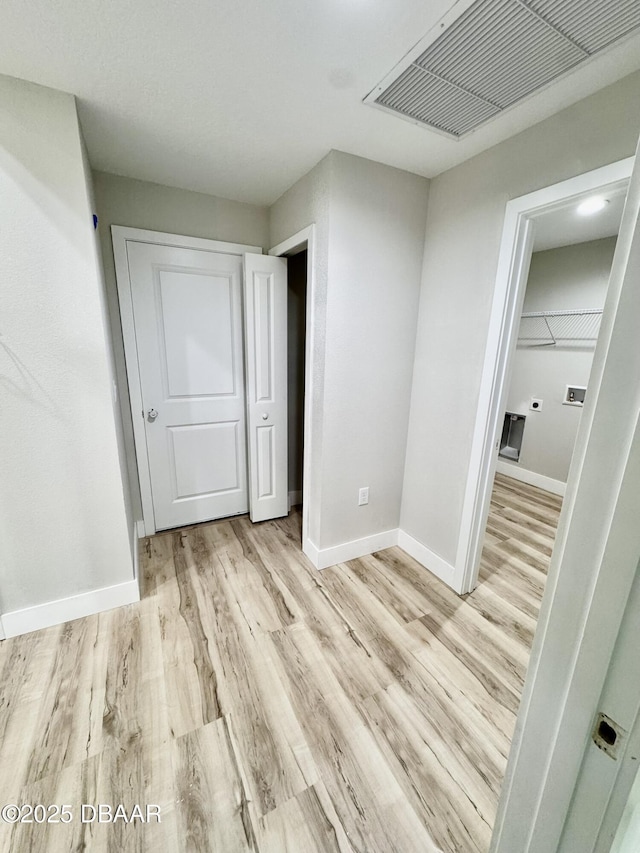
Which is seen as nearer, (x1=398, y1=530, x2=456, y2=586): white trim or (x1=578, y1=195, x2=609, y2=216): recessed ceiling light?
(x1=578, y1=195, x2=609, y2=216): recessed ceiling light

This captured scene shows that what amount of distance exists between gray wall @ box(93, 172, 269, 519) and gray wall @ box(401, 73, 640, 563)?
125 cm

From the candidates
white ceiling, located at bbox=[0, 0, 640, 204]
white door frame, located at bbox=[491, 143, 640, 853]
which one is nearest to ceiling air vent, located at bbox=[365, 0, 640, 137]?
white ceiling, located at bbox=[0, 0, 640, 204]

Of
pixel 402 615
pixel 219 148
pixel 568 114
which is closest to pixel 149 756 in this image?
pixel 402 615

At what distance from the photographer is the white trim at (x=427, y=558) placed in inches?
79.9

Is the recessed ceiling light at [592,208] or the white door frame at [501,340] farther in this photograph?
the recessed ceiling light at [592,208]

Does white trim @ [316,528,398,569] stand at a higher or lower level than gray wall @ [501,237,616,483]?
lower

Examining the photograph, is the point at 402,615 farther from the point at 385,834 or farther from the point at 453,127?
the point at 453,127

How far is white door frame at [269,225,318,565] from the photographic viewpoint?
1.89m

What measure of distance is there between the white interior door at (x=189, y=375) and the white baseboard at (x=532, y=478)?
300 cm

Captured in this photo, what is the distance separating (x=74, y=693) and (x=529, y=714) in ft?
5.48

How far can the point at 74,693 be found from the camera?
1.36 meters

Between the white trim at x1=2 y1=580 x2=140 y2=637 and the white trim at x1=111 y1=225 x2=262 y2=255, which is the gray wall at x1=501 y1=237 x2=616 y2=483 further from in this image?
the white trim at x1=2 y1=580 x2=140 y2=637

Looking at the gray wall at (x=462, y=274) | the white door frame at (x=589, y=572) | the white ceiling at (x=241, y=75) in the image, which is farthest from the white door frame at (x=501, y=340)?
the white door frame at (x=589, y=572)

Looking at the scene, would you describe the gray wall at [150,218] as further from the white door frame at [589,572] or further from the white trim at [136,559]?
the white door frame at [589,572]
